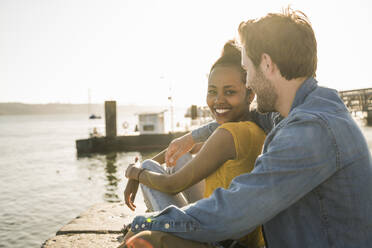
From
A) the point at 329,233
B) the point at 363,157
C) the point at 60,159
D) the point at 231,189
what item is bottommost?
the point at 60,159

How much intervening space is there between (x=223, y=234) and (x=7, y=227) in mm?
13232

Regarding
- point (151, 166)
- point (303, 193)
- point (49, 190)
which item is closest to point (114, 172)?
point (49, 190)

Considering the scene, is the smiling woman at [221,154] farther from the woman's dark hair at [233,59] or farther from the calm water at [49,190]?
the calm water at [49,190]

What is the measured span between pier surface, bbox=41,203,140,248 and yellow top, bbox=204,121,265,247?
1.96 meters

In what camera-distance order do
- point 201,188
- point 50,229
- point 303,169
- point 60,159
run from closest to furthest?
point 303,169, point 201,188, point 50,229, point 60,159

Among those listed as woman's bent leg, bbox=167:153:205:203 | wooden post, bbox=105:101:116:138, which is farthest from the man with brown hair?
wooden post, bbox=105:101:116:138

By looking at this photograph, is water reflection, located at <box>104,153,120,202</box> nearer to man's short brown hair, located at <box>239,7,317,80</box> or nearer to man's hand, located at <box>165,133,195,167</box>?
man's hand, located at <box>165,133,195,167</box>

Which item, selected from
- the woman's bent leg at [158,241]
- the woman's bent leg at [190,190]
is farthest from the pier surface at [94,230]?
the woman's bent leg at [158,241]

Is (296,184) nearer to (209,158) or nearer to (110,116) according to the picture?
(209,158)

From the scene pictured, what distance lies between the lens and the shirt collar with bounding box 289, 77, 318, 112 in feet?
5.16

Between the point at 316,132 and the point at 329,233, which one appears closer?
the point at 316,132

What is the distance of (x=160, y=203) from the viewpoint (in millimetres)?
2389

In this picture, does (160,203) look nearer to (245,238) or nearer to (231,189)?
(245,238)

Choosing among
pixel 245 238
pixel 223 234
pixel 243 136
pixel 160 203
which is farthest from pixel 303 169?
pixel 160 203
